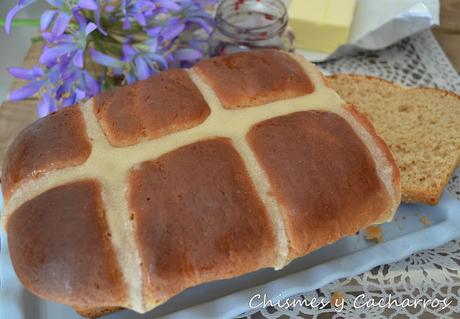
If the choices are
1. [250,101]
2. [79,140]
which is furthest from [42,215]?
[250,101]

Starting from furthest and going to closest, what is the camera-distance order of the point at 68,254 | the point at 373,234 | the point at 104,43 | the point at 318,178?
the point at 104,43 → the point at 373,234 → the point at 318,178 → the point at 68,254

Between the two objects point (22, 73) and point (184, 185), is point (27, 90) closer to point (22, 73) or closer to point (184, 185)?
point (22, 73)

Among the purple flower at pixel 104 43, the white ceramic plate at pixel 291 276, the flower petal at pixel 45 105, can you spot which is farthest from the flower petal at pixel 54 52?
the white ceramic plate at pixel 291 276

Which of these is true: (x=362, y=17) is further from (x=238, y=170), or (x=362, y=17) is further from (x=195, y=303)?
(x=195, y=303)

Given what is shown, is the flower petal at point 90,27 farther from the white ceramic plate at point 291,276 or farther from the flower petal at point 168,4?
the white ceramic plate at point 291,276

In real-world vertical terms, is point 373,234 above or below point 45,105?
below

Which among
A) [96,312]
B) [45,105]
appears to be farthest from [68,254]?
[45,105]
